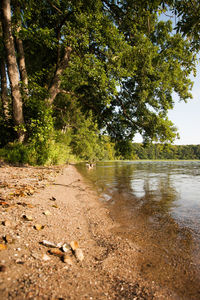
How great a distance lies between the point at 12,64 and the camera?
A: 8398 mm

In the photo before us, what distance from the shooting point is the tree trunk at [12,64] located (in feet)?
26.8

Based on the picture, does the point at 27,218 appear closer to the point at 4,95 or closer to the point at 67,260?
the point at 67,260

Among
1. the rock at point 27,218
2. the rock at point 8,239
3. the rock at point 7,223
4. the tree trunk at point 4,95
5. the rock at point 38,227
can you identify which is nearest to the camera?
the rock at point 8,239

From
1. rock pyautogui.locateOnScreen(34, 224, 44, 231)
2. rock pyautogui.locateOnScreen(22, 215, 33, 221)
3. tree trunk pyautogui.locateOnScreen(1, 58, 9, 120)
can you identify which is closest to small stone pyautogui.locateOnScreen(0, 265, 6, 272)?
rock pyautogui.locateOnScreen(34, 224, 44, 231)

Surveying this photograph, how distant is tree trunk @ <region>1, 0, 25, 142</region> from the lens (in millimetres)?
8172

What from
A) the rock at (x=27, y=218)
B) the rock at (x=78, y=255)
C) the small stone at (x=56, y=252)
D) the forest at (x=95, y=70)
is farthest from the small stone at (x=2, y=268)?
the forest at (x=95, y=70)

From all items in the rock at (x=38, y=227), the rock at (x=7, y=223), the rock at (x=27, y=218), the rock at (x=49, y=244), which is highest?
the rock at (x=7, y=223)

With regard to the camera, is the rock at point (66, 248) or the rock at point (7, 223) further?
the rock at point (7, 223)

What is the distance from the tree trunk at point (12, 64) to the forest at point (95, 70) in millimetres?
45

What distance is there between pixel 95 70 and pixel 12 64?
4695mm

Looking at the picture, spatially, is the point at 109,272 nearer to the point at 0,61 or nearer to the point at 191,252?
the point at 191,252

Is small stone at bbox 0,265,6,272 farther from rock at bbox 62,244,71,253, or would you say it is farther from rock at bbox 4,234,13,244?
rock at bbox 62,244,71,253

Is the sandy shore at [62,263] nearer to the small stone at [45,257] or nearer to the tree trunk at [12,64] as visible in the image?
the small stone at [45,257]

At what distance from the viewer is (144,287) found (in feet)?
4.94
